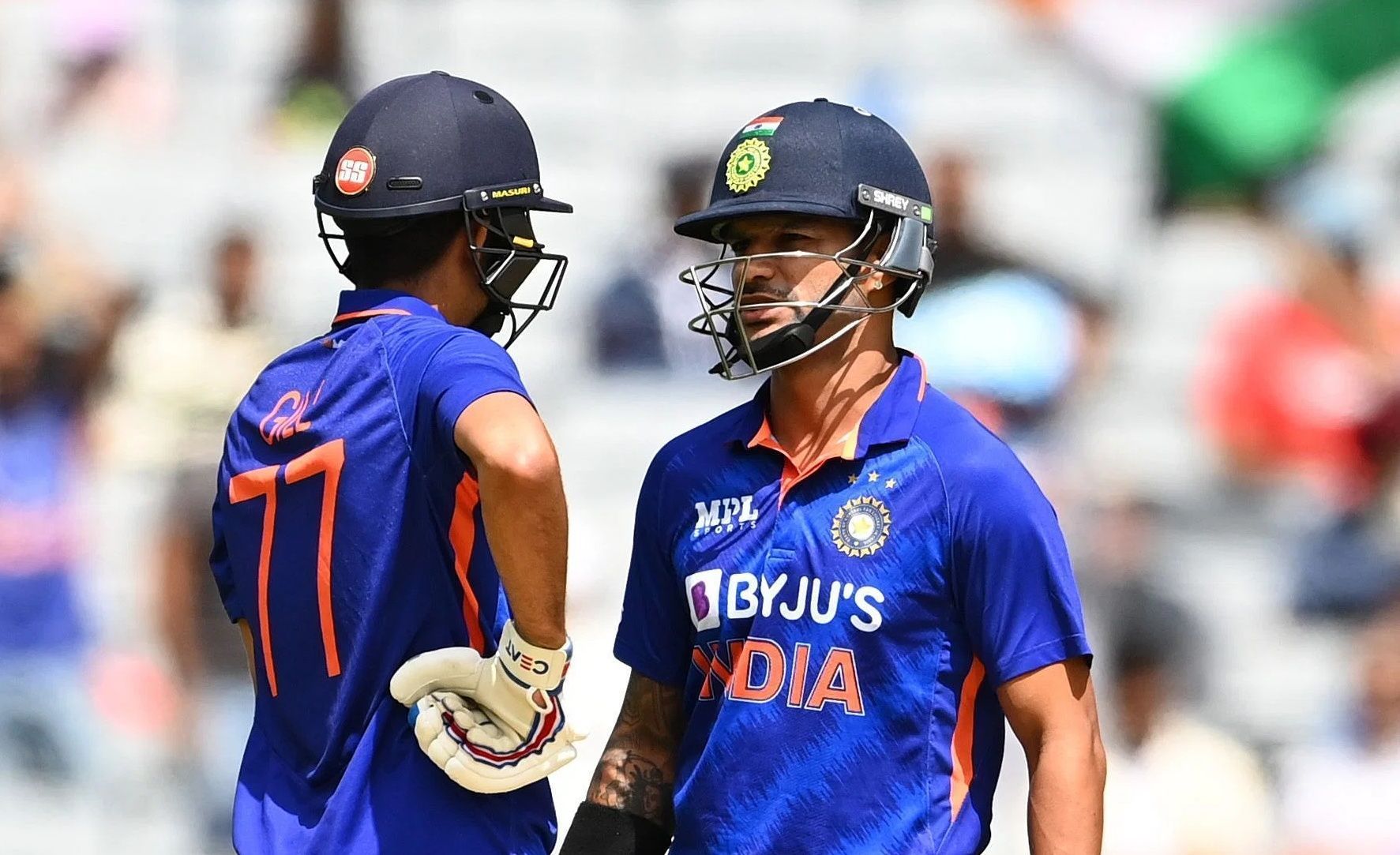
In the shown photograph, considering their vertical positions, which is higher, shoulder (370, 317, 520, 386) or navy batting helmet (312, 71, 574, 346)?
navy batting helmet (312, 71, 574, 346)

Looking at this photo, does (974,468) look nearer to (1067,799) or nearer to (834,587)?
(834,587)

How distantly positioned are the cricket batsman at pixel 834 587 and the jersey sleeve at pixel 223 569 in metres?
0.71

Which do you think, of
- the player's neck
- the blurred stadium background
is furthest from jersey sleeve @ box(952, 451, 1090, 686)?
the blurred stadium background

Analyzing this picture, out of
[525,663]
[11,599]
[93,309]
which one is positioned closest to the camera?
[525,663]

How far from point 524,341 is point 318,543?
5.56 metres

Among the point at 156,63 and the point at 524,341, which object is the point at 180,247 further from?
the point at 524,341

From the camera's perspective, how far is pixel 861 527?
3.20 metres

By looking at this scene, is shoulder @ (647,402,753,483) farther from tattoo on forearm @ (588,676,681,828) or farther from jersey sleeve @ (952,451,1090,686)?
jersey sleeve @ (952,451,1090,686)

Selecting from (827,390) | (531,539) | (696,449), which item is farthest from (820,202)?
(531,539)

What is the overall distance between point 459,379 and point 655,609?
0.59 metres

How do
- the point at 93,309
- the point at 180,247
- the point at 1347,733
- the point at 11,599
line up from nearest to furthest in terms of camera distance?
the point at 1347,733, the point at 11,599, the point at 93,309, the point at 180,247

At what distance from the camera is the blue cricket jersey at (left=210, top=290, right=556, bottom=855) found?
3.24 meters

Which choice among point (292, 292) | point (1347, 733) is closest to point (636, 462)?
point (292, 292)

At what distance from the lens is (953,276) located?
7.56 meters
